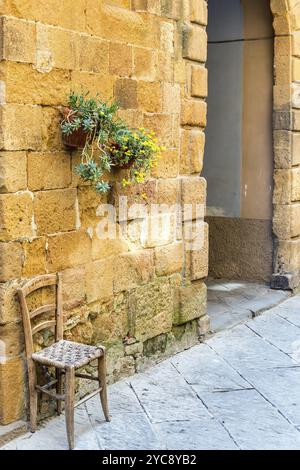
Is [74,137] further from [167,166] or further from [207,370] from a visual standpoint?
[207,370]

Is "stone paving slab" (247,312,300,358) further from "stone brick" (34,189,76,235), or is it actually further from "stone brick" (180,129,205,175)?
"stone brick" (34,189,76,235)

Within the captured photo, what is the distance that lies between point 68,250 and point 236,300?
10.2ft

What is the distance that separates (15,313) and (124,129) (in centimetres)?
131

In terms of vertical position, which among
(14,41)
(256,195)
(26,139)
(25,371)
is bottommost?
(25,371)

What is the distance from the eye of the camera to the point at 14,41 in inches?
152

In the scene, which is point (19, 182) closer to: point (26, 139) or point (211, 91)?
point (26, 139)

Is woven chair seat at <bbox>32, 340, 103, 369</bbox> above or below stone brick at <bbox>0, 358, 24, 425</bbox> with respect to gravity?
above

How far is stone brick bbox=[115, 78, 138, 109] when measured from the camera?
15.6ft

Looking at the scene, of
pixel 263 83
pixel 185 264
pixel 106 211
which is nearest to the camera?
pixel 106 211

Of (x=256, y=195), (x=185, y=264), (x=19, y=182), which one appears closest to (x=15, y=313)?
(x=19, y=182)

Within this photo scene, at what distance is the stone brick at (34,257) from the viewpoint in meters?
4.06

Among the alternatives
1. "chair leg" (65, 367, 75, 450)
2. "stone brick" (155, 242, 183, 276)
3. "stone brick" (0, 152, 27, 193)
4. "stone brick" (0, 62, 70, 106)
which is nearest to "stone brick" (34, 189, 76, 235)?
"stone brick" (0, 152, 27, 193)

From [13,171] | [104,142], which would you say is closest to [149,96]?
[104,142]

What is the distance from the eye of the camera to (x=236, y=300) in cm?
714
